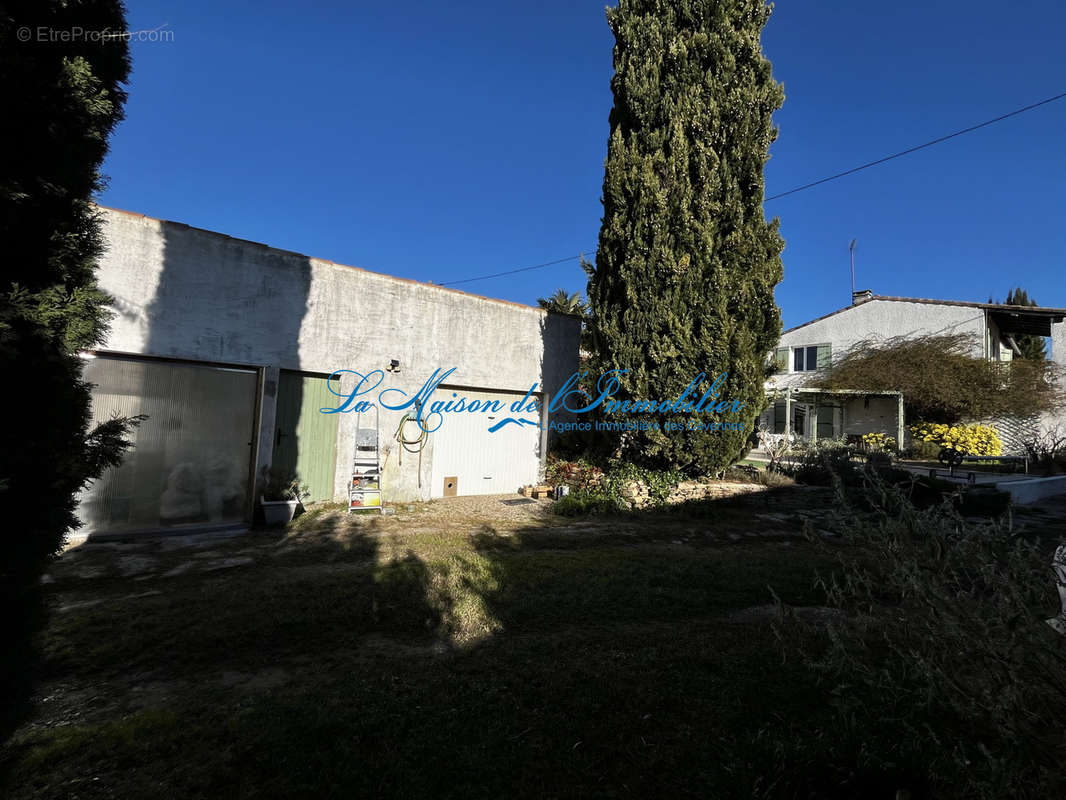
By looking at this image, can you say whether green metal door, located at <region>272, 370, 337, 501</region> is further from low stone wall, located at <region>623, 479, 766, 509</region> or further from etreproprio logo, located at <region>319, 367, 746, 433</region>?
low stone wall, located at <region>623, 479, 766, 509</region>

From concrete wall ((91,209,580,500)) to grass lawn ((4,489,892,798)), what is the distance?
2921mm

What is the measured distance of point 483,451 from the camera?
10.2 m

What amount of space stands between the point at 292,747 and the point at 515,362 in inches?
341

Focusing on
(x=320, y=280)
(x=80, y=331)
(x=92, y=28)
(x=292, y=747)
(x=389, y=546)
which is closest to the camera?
(x=292, y=747)

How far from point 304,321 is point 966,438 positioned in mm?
19888

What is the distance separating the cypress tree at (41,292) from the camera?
86.4 inches

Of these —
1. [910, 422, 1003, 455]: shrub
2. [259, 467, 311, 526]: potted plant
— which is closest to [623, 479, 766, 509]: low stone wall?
[259, 467, 311, 526]: potted plant

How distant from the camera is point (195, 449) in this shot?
690 centimetres

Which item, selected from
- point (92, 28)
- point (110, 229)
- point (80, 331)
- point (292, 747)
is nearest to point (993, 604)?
point (292, 747)

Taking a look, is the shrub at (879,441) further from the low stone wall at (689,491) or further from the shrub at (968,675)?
the shrub at (968,675)

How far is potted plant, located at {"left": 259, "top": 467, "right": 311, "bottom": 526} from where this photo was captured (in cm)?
710

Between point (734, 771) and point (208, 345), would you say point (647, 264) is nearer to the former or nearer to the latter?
point (208, 345)

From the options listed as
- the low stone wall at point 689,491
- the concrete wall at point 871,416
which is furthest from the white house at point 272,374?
the concrete wall at point 871,416

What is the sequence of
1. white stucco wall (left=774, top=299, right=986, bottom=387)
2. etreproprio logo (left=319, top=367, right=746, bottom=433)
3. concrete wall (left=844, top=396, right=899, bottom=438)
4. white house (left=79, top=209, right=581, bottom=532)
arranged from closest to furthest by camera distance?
white house (left=79, top=209, right=581, bottom=532) < etreproprio logo (left=319, top=367, right=746, bottom=433) < white stucco wall (left=774, top=299, right=986, bottom=387) < concrete wall (left=844, top=396, right=899, bottom=438)
